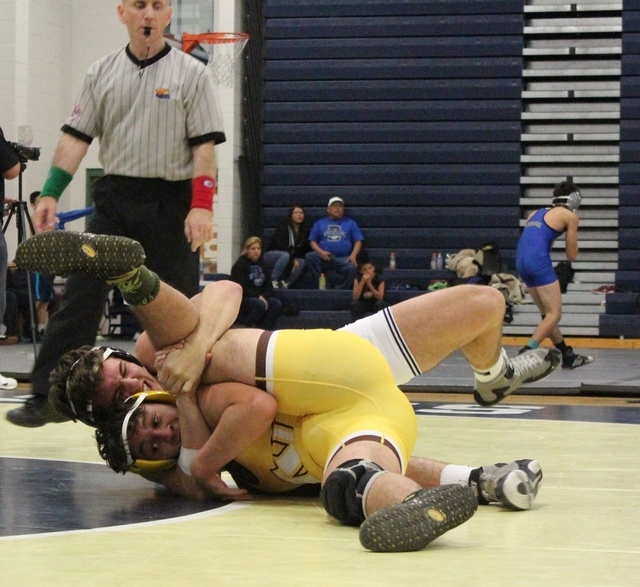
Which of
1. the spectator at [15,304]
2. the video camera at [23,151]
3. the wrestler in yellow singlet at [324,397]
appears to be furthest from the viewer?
the spectator at [15,304]

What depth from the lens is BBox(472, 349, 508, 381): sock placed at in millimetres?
3613

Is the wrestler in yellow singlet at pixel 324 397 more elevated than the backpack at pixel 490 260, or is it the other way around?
the wrestler in yellow singlet at pixel 324 397

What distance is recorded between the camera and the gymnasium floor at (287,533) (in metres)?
2.24

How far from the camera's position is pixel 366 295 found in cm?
1243

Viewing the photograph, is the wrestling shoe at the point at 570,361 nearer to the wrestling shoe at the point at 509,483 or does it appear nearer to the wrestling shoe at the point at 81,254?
the wrestling shoe at the point at 509,483

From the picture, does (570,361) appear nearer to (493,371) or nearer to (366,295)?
(366,295)

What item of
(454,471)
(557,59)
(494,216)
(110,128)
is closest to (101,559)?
(454,471)

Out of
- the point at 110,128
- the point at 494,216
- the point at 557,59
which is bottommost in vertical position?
the point at 494,216

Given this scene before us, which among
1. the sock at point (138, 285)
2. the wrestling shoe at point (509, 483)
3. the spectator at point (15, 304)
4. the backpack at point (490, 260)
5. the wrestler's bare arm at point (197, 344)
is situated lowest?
the spectator at point (15, 304)

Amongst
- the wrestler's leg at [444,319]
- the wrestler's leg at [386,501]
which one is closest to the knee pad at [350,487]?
the wrestler's leg at [386,501]

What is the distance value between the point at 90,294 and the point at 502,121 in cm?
1031

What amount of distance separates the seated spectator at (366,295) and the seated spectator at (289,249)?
894mm

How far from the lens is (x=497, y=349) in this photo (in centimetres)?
354

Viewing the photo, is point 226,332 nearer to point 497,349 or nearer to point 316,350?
point 316,350
